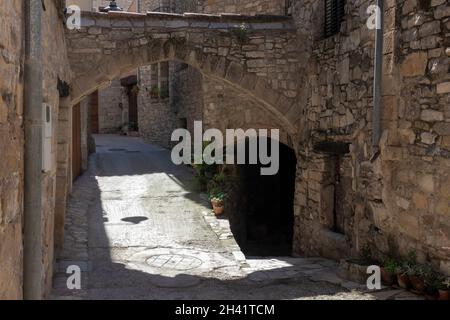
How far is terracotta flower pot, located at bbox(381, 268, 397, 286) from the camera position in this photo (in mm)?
4957

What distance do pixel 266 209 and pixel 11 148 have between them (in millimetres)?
9775

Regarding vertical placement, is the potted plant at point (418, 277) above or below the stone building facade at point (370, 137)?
below

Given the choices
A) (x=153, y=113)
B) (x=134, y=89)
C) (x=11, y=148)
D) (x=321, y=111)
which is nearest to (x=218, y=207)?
(x=321, y=111)

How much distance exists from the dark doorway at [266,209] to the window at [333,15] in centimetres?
407

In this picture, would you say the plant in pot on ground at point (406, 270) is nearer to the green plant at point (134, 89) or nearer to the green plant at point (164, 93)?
the green plant at point (164, 93)

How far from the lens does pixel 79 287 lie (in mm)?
5113

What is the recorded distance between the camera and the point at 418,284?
180 inches

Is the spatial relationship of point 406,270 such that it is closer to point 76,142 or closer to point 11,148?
point 11,148

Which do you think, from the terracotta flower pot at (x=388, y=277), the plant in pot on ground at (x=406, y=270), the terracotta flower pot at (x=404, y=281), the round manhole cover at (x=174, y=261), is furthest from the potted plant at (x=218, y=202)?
the terracotta flower pot at (x=404, y=281)

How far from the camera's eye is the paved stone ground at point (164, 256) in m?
5.12

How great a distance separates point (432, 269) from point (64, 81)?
485cm

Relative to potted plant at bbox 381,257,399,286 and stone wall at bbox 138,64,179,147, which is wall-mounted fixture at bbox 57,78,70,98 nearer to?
potted plant at bbox 381,257,399,286

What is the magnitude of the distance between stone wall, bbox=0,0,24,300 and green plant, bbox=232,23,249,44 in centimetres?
529

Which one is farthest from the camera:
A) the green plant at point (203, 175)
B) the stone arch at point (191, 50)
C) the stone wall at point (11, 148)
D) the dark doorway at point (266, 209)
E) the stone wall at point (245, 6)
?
the dark doorway at point (266, 209)
